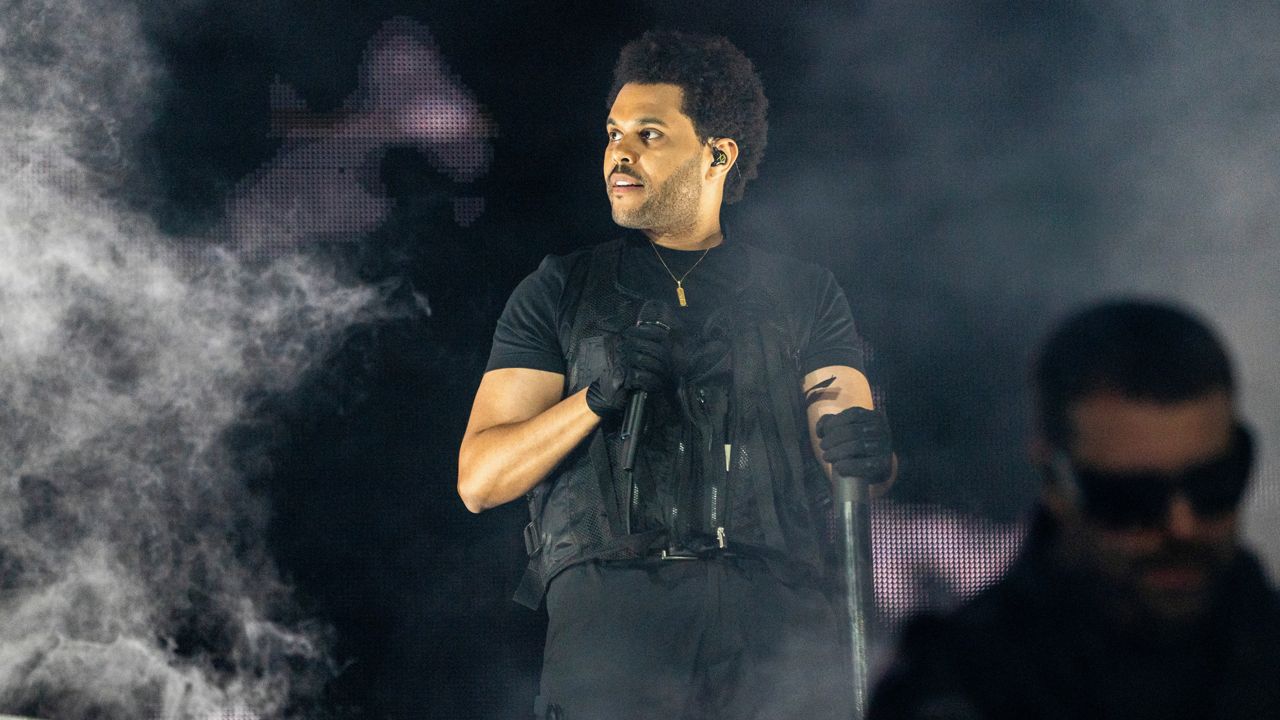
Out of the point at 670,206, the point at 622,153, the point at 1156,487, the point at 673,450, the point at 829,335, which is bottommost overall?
the point at 1156,487

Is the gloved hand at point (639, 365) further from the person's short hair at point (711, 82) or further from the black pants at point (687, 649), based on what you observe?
the person's short hair at point (711, 82)

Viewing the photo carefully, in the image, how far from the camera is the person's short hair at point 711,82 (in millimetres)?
2904

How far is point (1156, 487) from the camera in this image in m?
0.93

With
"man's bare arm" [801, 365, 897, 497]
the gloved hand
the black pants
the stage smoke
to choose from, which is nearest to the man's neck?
"man's bare arm" [801, 365, 897, 497]

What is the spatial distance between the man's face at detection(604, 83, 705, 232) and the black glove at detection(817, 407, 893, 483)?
78 cm

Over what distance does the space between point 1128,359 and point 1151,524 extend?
12 cm

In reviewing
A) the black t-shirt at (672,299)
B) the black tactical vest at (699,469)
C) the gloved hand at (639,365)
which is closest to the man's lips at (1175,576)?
the gloved hand at (639,365)

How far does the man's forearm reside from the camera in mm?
2443

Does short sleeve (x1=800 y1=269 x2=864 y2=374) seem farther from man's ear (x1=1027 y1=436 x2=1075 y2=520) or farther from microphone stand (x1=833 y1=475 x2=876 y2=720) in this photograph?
man's ear (x1=1027 y1=436 x2=1075 y2=520)

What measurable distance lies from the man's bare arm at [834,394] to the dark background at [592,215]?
2.63ft

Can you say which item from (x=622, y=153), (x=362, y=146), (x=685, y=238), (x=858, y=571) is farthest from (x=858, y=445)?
(x=362, y=146)

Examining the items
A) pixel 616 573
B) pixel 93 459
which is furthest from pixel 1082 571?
pixel 93 459

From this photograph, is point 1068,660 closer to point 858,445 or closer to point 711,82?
point 858,445

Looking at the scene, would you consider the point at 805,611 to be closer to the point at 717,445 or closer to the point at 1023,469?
the point at 717,445
